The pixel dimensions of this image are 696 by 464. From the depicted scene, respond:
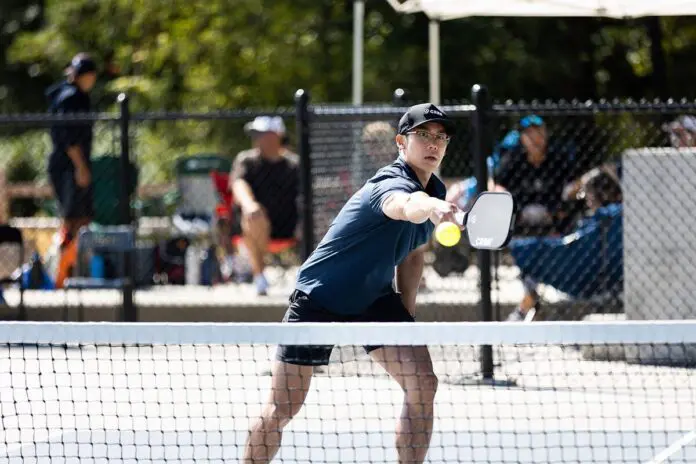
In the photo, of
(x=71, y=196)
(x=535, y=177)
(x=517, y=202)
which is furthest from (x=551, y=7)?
(x=71, y=196)

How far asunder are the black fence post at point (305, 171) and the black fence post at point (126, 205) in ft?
5.23

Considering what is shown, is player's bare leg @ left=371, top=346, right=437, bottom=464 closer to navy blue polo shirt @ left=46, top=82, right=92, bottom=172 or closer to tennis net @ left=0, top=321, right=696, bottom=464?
tennis net @ left=0, top=321, right=696, bottom=464

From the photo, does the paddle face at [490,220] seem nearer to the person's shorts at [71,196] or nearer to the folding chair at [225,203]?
the person's shorts at [71,196]

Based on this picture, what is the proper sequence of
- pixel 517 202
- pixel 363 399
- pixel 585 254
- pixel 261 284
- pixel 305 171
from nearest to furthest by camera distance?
pixel 517 202
pixel 363 399
pixel 305 171
pixel 585 254
pixel 261 284

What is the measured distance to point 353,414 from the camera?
7.94 metres

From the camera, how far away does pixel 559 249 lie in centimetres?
985

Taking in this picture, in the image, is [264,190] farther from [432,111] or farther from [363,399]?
[432,111]

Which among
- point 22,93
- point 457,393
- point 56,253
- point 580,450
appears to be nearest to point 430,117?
point 580,450

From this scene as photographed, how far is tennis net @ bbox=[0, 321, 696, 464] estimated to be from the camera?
4836mm

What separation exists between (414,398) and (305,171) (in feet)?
13.2

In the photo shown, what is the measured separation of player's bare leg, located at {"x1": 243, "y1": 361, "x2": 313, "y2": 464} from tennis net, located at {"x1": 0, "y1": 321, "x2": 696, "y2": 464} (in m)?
0.26

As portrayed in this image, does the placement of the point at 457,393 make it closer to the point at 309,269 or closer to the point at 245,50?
the point at 309,269

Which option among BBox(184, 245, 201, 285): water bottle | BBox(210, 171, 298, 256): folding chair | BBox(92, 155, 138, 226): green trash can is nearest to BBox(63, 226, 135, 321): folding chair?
BBox(92, 155, 138, 226): green trash can

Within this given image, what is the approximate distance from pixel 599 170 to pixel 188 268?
4412mm
